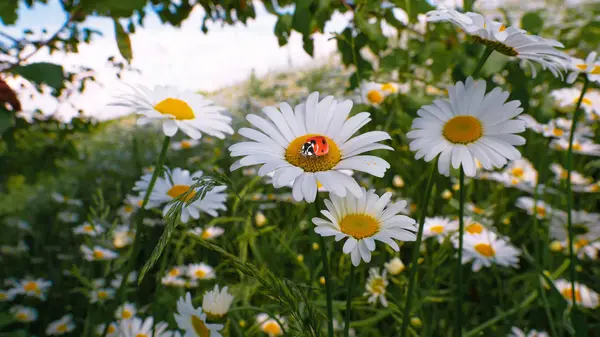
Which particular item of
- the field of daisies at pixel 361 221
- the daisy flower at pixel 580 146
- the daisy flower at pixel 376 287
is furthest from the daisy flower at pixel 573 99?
the daisy flower at pixel 376 287

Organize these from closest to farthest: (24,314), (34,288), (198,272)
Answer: (198,272) < (24,314) < (34,288)

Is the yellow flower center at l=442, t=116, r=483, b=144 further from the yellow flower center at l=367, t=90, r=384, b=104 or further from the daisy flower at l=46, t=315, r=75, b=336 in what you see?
the daisy flower at l=46, t=315, r=75, b=336

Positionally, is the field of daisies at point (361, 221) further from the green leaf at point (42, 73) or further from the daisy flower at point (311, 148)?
the green leaf at point (42, 73)

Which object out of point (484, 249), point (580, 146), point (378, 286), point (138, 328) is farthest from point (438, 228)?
point (580, 146)

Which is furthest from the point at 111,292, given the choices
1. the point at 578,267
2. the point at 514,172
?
the point at 514,172

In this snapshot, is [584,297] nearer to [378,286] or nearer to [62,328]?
[378,286]

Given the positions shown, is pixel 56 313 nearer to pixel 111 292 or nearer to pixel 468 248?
pixel 111 292

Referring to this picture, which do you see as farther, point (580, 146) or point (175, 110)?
point (580, 146)
